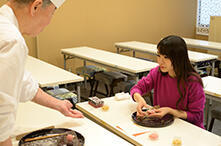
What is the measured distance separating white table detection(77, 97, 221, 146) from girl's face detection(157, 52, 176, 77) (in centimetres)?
33

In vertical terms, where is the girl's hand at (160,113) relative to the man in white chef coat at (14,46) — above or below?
below

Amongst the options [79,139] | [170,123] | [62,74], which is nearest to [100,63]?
[62,74]

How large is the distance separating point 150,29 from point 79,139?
5.40 m

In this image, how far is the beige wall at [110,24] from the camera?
518 cm

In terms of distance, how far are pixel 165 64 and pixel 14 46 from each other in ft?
4.06

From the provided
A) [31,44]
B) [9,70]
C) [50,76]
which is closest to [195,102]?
[9,70]

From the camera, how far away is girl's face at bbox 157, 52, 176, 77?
73.9 inches

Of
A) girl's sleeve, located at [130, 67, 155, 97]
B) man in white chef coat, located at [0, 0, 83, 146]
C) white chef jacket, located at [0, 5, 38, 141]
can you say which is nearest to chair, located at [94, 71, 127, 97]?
girl's sleeve, located at [130, 67, 155, 97]

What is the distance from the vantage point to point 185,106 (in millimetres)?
1937

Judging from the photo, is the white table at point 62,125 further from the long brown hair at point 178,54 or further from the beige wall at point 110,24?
the beige wall at point 110,24

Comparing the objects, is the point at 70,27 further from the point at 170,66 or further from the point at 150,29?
the point at 170,66

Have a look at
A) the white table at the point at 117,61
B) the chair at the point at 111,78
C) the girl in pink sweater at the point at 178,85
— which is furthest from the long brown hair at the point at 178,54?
the chair at the point at 111,78

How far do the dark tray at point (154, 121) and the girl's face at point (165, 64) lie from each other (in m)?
0.34

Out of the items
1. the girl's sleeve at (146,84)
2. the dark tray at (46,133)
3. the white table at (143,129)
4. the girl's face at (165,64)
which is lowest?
the white table at (143,129)
